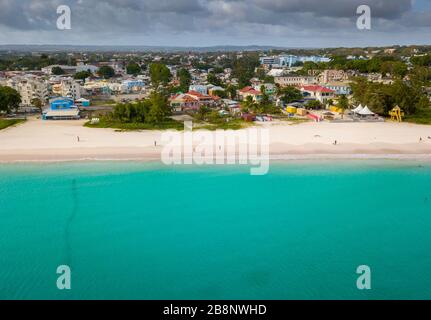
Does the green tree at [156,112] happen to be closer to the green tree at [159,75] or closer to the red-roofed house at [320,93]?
the red-roofed house at [320,93]

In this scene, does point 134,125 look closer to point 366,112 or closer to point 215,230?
point 215,230

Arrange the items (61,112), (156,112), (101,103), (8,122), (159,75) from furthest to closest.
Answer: (159,75) → (101,103) → (61,112) → (8,122) → (156,112)

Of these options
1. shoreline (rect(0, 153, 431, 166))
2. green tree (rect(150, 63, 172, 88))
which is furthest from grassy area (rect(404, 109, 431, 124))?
green tree (rect(150, 63, 172, 88))

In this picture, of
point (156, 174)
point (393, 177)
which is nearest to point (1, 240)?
point (156, 174)

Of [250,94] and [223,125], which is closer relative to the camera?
[223,125]

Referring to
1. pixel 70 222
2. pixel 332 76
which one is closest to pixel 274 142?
pixel 70 222

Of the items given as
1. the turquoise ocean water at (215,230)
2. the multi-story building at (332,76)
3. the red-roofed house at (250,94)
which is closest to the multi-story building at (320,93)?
the red-roofed house at (250,94)
